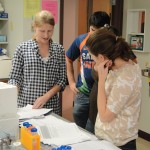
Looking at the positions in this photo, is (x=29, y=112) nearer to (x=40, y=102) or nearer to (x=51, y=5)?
(x=40, y=102)

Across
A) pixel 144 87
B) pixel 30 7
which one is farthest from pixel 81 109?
pixel 30 7

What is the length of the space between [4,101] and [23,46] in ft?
2.38

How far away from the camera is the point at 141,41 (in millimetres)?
3547

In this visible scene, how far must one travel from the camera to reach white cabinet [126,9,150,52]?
347 cm

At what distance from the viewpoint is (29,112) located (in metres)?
2.04

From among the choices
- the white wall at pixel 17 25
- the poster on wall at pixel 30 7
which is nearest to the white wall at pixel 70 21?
the white wall at pixel 17 25

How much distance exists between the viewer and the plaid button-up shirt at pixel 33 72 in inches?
85.1

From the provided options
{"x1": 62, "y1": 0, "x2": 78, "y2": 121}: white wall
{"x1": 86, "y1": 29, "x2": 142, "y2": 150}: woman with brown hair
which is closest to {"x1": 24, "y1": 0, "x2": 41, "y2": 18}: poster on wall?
{"x1": 86, "y1": 29, "x2": 142, "y2": 150}: woman with brown hair

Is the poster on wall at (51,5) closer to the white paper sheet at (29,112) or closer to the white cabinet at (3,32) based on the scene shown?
the white cabinet at (3,32)

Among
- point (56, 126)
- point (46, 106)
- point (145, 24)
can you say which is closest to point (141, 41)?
point (145, 24)

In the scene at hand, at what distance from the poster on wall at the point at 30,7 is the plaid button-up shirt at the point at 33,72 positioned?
1280 mm

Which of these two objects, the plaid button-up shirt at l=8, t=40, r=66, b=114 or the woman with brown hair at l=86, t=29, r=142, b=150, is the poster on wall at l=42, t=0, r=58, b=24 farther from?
the woman with brown hair at l=86, t=29, r=142, b=150

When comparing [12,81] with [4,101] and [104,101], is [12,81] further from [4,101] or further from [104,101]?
[104,101]

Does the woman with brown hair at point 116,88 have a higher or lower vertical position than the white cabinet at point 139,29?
lower
